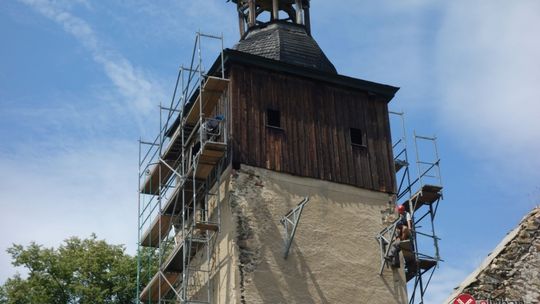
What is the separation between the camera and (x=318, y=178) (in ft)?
84.5

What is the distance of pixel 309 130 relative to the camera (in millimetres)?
26359

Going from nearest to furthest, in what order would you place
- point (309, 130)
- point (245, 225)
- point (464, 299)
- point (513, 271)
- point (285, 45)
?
1. point (464, 299)
2. point (513, 271)
3. point (245, 225)
4. point (309, 130)
5. point (285, 45)

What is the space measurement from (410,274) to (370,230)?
5.57ft

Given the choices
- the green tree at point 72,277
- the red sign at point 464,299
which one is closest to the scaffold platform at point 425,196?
the red sign at point 464,299

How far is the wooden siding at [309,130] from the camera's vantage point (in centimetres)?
2547

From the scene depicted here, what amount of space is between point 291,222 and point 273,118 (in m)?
3.16

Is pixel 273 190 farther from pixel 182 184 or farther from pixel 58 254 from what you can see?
pixel 58 254

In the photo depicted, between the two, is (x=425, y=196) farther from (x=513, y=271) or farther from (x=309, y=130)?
(x=513, y=271)

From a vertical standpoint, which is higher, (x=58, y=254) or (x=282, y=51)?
(x=282, y=51)

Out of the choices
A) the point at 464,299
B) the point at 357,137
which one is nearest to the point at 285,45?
the point at 357,137

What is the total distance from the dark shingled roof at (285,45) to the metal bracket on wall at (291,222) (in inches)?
182

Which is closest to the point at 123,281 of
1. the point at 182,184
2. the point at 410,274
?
the point at 182,184

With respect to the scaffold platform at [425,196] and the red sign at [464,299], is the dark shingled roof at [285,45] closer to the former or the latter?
the scaffold platform at [425,196]

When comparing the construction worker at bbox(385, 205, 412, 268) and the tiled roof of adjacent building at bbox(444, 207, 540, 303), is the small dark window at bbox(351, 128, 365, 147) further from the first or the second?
the tiled roof of adjacent building at bbox(444, 207, 540, 303)
